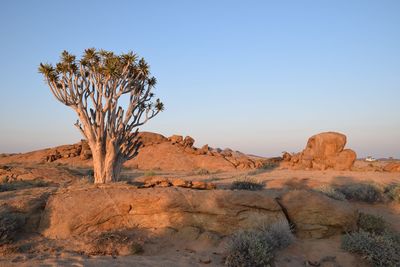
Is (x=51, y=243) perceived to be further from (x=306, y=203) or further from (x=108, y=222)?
(x=306, y=203)

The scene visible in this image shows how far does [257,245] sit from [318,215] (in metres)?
2.37

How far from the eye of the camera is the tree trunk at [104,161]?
15336 millimetres

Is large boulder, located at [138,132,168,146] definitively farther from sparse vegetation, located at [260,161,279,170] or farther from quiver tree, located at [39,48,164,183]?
quiver tree, located at [39,48,164,183]

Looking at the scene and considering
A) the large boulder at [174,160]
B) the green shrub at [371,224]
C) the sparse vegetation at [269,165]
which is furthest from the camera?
the large boulder at [174,160]

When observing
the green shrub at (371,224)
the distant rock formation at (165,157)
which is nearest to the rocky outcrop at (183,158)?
the distant rock formation at (165,157)

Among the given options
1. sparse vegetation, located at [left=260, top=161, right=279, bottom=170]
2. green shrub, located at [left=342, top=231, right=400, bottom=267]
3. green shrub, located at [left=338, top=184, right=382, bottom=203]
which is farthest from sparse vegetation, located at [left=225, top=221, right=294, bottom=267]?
sparse vegetation, located at [left=260, top=161, right=279, bottom=170]

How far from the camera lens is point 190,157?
32.5 meters

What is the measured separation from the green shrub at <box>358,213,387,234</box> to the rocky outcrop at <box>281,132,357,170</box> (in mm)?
15594

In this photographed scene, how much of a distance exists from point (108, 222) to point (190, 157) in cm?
2414

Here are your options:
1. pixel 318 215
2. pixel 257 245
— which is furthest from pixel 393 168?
pixel 257 245

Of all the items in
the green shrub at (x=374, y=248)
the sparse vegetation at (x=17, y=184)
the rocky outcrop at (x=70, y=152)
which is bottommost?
the green shrub at (x=374, y=248)

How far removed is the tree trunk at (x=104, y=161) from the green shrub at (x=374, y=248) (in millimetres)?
9876

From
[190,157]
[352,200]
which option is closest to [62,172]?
[190,157]

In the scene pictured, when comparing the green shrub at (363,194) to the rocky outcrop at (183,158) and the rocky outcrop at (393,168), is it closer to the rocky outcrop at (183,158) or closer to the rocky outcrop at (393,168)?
the rocky outcrop at (393,168)
